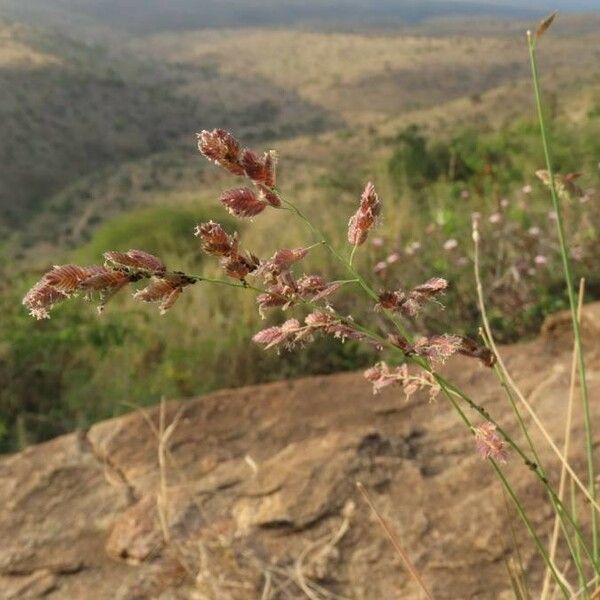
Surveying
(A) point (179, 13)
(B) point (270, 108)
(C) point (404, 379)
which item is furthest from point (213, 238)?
(A) point (179, 13)

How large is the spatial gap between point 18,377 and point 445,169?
25.9ft

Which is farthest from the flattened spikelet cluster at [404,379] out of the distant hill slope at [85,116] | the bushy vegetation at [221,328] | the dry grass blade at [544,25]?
the distant hill slope at [85,116]

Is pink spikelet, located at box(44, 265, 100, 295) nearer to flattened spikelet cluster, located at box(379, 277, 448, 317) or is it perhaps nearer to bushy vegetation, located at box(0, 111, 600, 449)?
flattened spikelet cluster, located at box(379, 277, 448, 317)

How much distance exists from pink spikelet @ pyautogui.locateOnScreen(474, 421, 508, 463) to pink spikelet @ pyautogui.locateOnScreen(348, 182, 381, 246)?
0.25 m

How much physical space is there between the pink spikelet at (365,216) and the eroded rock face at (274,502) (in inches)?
40.3

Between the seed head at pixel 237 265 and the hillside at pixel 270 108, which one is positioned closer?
the seed head at pixel 237 265

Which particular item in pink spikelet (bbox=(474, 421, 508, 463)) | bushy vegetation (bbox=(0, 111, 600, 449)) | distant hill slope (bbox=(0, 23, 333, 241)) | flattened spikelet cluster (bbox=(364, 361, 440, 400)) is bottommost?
distant hill slope (bbox=(0, 23, 333, 241))

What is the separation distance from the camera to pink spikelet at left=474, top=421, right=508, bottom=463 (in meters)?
0.97

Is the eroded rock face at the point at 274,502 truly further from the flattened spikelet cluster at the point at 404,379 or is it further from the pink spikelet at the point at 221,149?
the pink spikelet at the point at 221,149

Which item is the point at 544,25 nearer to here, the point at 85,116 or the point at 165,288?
the point at 165,288

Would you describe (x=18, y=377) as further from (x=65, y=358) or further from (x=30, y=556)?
(x=30, y=556)

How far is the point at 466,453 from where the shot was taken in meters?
2.59

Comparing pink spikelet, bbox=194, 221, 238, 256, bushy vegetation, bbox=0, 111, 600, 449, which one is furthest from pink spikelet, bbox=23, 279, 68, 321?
bushy vegetation, bbox=0, 111, 600, 449

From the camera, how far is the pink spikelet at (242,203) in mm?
893
